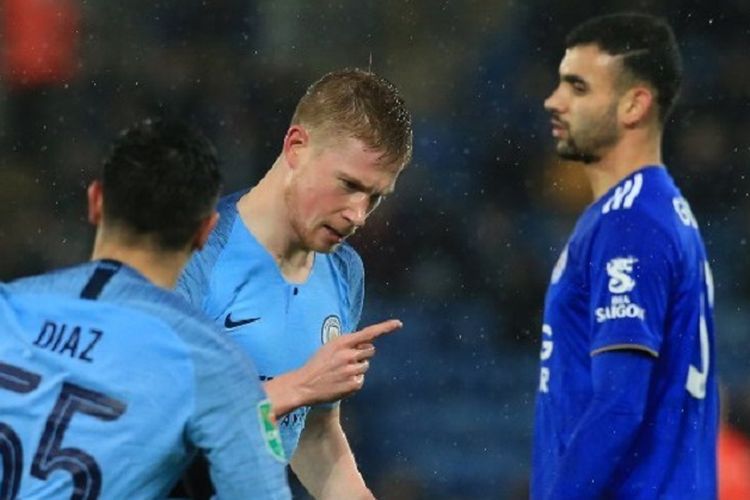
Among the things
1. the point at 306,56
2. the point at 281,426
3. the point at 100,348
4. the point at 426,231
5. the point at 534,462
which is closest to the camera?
the point at 100,348

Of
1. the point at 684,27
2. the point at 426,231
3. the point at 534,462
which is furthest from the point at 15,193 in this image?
the point at 534,462

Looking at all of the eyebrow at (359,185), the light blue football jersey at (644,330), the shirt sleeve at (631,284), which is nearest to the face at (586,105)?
the light blue football jersey at (644,330)

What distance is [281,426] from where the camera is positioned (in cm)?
346

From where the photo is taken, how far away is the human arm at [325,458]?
12.3ft

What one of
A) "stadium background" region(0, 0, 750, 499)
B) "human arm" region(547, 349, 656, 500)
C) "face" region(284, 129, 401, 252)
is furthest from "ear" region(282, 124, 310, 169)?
"stadium background" region(0, 0, 750, 499)

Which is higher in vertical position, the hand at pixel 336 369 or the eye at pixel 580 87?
the eye at pixel 580 87

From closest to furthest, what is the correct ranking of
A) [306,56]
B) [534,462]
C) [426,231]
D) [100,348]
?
[100,348], [534,462], [426,231], [306,56]

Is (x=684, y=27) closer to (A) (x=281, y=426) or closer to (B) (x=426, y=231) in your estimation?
→ (B) (x=426, y=231)

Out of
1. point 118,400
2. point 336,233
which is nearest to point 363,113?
point 336,233

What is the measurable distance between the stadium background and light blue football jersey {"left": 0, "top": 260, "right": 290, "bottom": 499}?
5.07 meters

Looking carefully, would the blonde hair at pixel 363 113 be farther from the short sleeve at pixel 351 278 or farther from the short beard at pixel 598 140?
the short beard at pixel 598 140

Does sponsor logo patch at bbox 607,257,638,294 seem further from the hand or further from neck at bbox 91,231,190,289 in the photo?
neck at bbox 91,231,190,289

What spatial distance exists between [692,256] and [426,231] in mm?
4651

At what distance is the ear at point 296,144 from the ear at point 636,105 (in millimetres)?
880
